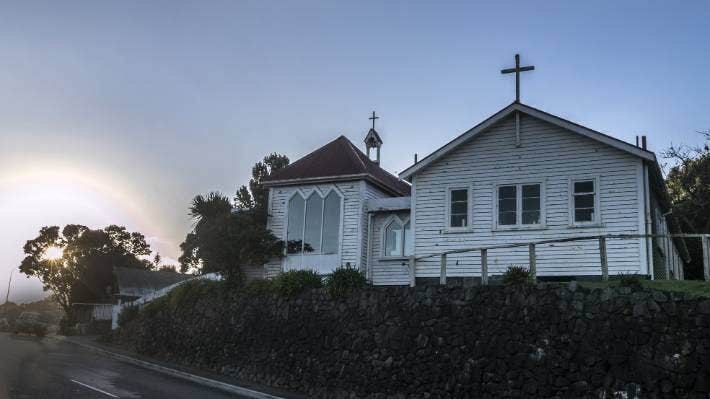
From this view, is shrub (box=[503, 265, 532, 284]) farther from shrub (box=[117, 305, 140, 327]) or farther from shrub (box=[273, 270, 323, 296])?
shrub (box=[117, 305, 140, 327])

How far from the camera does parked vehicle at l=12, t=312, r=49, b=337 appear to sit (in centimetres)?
4372

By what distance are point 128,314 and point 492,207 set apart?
20095mm

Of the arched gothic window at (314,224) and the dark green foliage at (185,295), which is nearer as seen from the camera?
the arched gothic window at (314,224)

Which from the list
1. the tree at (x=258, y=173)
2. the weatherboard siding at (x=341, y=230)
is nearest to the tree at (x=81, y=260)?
the tree at (x=258, y=173)

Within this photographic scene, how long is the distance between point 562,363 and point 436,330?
155 inches

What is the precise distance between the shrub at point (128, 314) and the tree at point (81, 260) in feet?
70.0

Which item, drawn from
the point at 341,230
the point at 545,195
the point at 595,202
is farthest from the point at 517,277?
the point at 341,230

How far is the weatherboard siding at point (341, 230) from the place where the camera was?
25.4 m

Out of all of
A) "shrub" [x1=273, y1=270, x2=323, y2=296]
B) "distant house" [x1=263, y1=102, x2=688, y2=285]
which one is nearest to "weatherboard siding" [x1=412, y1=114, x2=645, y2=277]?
"distant house" [x1=263, y1=102, x2=688, y2=285]

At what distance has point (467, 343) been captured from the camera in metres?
16.8

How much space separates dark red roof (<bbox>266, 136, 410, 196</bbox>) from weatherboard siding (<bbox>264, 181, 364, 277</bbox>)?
0.43 meters

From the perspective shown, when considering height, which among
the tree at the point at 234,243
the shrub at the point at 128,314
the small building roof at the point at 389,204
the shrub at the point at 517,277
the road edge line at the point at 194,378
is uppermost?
the small building roof at the point at 389,204

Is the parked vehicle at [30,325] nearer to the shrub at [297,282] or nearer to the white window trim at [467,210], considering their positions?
the shrub at [297,282]

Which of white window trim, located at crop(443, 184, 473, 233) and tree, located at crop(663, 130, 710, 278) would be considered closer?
white window trim, located at crop(443, 184, 473, 233)
